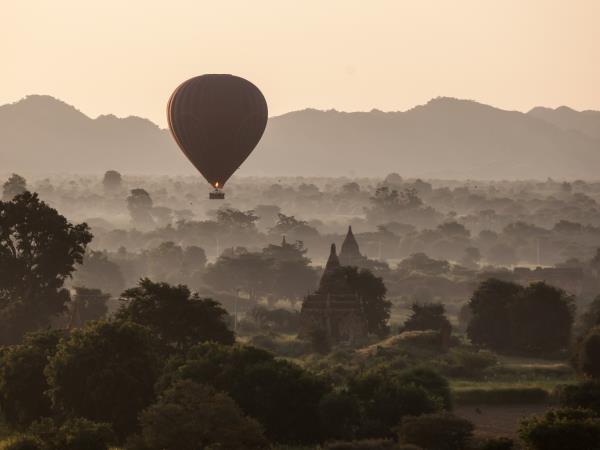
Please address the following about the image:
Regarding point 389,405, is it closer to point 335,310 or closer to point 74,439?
point 74,439

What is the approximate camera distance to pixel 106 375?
54.4 meters

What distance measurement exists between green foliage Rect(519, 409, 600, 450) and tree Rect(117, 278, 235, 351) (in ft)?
70.0

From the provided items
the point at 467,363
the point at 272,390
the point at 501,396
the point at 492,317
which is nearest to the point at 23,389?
the point at 272,390

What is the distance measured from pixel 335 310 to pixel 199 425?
37.3m

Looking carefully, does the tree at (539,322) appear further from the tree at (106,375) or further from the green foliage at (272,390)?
the tree at (106,375)

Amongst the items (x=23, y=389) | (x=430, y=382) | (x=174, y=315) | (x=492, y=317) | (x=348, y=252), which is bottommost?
(x=23, y=389)

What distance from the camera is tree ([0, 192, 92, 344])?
80562 mm

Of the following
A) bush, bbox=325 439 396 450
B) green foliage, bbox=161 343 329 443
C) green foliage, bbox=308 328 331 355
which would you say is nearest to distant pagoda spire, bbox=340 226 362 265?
green foliage, bbox=308 328 331 355

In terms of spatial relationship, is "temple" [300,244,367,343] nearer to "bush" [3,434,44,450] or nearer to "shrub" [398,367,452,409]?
"shrub" [398,367,452,409]

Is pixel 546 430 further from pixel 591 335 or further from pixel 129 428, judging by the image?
pixel 591 335

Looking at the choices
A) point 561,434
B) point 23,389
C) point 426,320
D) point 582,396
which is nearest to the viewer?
point 561,434

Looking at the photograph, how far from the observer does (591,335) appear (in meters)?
71.8

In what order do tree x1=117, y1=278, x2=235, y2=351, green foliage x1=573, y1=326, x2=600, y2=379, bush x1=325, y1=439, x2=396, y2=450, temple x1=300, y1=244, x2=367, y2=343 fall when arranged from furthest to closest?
temple x1=300, y1=244, x2=367, y2=343 < green foliage x1=573, y1=326, x2=600, y2=379 < tree x1=117, y1=278, x2=235, y2=351 < bush x1=325, y1=439, x2=396, y2=450

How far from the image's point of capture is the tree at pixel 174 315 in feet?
210
